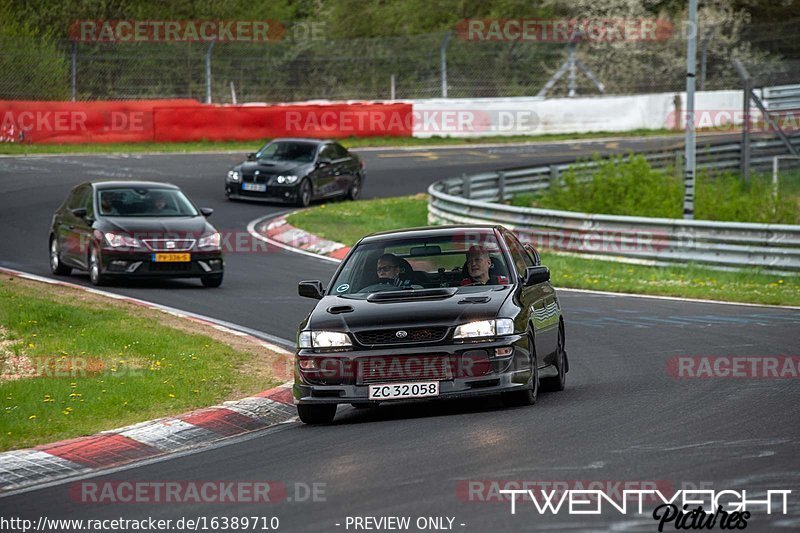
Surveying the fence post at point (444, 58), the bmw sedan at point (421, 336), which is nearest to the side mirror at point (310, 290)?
the bmw sedan at point (421, 336)

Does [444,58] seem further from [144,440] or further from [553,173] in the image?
[144,440]

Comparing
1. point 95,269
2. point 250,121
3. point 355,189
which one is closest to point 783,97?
point 355,189

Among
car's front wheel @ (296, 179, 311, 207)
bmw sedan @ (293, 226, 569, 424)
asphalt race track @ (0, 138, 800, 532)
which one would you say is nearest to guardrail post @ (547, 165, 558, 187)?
car's front wheel @ (296, 179, 311, 207)

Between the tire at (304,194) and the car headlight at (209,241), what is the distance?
36.9 feet

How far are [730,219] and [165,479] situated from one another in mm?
21734

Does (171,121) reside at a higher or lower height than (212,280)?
higher

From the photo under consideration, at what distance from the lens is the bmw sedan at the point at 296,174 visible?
32.1 m

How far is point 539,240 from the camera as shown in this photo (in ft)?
84.2

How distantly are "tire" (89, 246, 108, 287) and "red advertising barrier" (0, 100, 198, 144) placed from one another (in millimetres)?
20234

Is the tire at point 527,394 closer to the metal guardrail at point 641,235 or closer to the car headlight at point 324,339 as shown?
the car headlight at point 324,339

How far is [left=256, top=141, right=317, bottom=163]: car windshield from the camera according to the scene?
108ft

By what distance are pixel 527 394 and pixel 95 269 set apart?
11272mm

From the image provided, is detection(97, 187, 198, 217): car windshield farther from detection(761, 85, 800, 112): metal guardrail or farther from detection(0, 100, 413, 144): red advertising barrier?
detection(761, 85, 800, 112): metal guardrail

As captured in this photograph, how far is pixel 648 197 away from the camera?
29344mm
